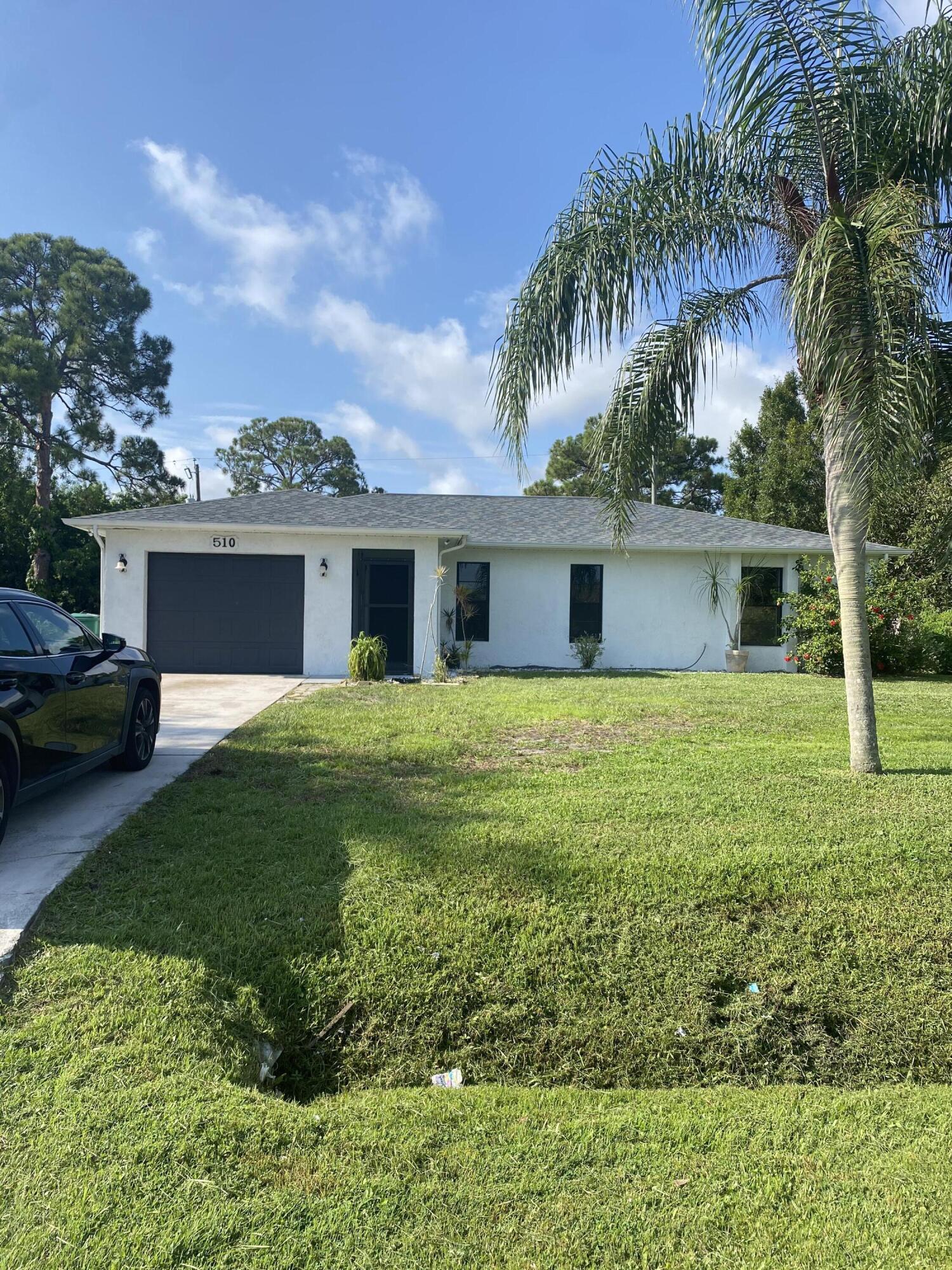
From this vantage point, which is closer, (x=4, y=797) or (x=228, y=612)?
(x=4, y=797)

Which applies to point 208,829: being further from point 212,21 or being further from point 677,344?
point 212,21

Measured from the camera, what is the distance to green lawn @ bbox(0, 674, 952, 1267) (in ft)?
6.78

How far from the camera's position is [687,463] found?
3772cm

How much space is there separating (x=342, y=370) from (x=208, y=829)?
21166 mm

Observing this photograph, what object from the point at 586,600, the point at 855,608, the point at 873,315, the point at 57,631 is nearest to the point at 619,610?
the point at 586,600

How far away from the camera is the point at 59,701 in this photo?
15.6 ft

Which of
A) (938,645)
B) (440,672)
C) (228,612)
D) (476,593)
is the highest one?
(476,593)

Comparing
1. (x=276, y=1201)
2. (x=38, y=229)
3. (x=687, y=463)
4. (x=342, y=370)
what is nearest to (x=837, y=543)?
(x=276, y=1201)

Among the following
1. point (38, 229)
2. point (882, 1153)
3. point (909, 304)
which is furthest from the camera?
point (38, 229)

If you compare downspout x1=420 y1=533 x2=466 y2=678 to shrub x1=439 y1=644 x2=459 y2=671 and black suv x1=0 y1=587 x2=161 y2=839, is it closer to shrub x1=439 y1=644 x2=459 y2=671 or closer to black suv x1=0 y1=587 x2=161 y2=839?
shrub x1=439 y1=644 x2=459 y2=671

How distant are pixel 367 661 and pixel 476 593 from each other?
3889 millimetres

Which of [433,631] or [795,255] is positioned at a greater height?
[795,255]

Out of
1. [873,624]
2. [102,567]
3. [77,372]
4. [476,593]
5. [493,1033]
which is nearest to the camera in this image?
[493,1033]

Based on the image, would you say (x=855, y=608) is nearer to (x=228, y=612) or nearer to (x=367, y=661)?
(x=367, y=661)
